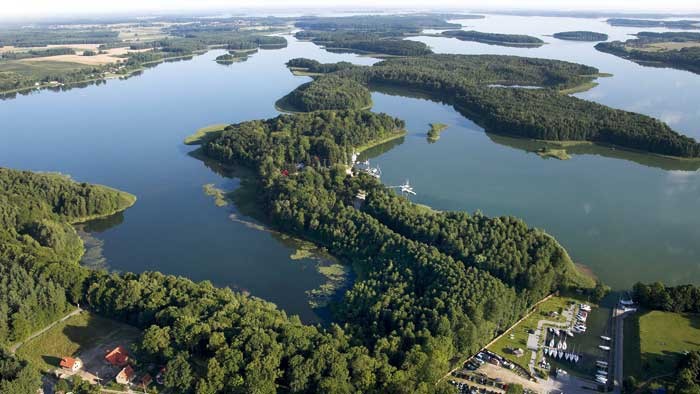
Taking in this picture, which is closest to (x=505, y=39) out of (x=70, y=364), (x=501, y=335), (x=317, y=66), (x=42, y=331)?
(x=317, y=66)

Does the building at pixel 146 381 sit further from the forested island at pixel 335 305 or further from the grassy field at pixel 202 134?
the grassy field at pixel 202 134

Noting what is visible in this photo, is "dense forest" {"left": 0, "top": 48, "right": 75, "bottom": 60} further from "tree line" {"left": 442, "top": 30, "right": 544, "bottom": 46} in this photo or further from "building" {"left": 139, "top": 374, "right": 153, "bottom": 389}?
"building" {"left": 139, "top": 374, "right": 153, "bottom": 389}

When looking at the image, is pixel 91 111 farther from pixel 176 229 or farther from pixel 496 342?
pixel 496 342

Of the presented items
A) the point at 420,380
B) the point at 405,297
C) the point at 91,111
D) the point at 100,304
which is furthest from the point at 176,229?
the point at 91,111

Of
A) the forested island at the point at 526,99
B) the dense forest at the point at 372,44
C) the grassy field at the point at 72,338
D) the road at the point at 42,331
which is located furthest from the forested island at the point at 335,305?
the dense forest at the point at 372,44

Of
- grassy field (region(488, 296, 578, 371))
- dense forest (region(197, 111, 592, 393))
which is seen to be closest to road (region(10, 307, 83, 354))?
dense forest (region(197, 111, 592, 393))
